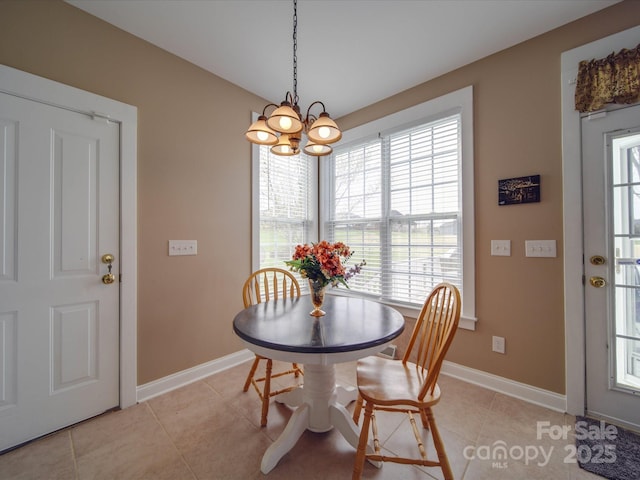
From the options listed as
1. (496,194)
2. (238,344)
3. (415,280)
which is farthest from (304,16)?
(238,344)

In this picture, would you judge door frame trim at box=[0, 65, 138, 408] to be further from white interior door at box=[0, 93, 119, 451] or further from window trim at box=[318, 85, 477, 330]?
window trim at box=[318, 85, 477, 330]

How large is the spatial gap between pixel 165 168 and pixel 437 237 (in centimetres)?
245

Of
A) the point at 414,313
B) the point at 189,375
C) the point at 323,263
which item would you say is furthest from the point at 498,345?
the point at 189,375

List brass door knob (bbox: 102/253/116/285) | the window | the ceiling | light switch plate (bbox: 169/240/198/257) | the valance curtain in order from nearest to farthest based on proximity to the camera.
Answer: the valance curtain < the ceiling < brass door knob (bbox: 102/253/116/285) < light switch plate (bbox: 169/240/198/257) < the window

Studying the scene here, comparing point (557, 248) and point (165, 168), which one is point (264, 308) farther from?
point (557, 248)

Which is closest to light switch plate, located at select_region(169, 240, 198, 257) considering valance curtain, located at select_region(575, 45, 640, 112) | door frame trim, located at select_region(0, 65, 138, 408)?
door frame trim, located at select_region(0, 65, 138, 408)

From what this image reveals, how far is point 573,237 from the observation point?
179 cm

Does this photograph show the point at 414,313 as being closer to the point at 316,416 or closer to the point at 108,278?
the point at 316,416

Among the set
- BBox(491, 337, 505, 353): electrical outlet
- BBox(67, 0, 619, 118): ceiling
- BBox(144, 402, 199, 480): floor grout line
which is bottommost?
BBox(144, 402, 199, 480): floor grout line

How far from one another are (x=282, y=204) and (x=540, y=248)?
7.90ft

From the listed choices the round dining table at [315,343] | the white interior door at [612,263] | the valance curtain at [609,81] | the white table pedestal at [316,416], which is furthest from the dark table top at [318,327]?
the valance curtain at [609,81]

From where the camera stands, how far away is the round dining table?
1.15 metres

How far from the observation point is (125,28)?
6.27 ft

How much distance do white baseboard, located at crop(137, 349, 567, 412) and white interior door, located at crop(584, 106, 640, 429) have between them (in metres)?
0.21
